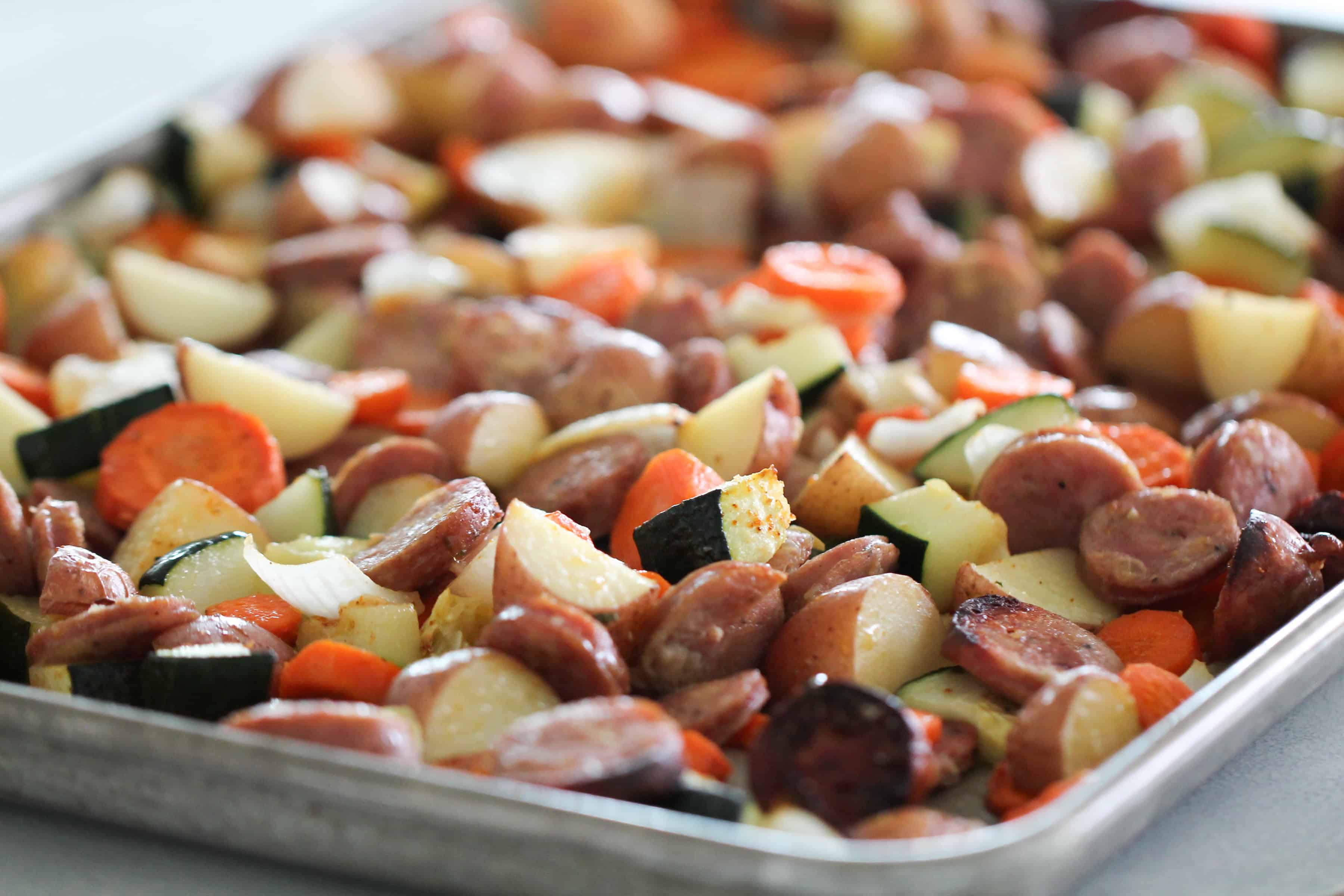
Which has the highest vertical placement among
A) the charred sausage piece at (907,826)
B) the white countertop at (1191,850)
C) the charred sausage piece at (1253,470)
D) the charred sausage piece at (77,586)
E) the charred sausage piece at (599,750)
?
the charred sausage piece at (77,586)

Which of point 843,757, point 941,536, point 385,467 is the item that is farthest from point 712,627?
point 385,467

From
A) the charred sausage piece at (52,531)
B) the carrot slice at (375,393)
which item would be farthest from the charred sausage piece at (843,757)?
the carrot slice at (375,393)

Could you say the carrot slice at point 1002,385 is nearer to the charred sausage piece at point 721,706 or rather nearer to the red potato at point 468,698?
the charred sausage piece at point 721,706

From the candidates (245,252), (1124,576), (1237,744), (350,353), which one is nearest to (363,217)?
(245,252)

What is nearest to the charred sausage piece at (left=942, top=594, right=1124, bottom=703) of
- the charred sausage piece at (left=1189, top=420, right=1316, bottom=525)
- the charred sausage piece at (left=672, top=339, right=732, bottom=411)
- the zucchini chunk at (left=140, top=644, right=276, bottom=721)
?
the charred sausage piece at (left=1189, top=420, right=1316, bottom=525)

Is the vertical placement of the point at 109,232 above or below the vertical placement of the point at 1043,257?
above

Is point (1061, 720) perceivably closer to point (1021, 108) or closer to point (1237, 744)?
point (1237, 744)
